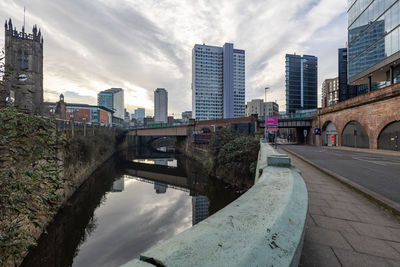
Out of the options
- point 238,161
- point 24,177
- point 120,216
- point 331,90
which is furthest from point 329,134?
point 331,90

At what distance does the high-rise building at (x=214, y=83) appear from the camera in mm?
132375

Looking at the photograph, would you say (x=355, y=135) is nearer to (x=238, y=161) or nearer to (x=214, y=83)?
(x=238, y=161)

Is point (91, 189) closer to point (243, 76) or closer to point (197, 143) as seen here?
point (197, 143)

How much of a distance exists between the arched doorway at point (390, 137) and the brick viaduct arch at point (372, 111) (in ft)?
1.01

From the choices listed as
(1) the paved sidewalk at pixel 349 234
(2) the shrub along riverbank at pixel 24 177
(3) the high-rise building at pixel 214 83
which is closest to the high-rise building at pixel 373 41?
(1) the paved sidewalk at pixel 349 234

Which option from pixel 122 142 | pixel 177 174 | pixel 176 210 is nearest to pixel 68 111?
pixel 122 142

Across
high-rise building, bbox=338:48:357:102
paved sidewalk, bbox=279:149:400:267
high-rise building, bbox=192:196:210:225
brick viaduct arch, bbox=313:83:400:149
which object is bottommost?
high-rise building, bbox=192:196:210:225

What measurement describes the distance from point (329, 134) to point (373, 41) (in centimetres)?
1483

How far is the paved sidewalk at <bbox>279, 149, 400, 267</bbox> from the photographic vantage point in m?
1.97

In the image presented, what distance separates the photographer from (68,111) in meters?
87.3

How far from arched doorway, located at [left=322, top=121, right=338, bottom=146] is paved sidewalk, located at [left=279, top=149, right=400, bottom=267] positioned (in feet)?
104

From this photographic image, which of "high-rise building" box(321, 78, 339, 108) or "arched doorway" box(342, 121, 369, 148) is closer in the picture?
"arched doorway" box(342, 121, 369, 148)

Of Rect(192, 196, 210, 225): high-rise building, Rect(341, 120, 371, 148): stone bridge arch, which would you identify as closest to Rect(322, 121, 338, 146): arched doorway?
Rect(341, 120, 371, 148): stone bridge arch

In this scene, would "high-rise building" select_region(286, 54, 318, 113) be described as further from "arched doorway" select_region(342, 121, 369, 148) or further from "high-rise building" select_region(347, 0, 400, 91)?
"arched doorway" select_region(342, 121, 369, 148)
